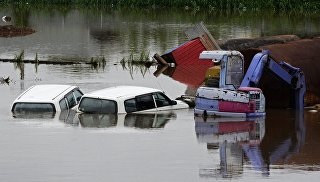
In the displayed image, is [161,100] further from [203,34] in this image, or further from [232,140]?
[203,34]

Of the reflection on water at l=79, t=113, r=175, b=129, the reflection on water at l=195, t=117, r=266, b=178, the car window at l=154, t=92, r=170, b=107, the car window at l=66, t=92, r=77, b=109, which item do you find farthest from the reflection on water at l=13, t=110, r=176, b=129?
the reflection on water at l=195, t=117, r=266, b=178

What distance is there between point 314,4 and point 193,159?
73.0m

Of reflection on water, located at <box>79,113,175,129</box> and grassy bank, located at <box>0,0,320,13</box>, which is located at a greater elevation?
grassy bank, located at <box>0,0,320,13</box>

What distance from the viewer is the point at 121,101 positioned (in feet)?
112

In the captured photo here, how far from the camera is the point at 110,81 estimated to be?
4562 cm

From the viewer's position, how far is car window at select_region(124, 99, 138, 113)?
34.2 m

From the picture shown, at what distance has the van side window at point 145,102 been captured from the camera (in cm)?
3444

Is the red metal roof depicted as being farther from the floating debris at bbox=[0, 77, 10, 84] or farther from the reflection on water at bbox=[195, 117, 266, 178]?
the reflection on water at bbox=[195, 117, 266, 178]

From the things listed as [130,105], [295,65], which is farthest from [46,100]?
[295,65]

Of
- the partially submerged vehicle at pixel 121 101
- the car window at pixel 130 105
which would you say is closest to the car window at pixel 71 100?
the partially submerged vehicle at pixel 121 101

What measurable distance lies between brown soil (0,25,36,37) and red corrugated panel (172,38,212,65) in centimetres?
2405

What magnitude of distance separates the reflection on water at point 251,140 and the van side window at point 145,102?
1881mm

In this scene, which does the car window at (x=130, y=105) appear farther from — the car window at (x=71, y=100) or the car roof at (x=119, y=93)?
the car window at (x=71, y=100)

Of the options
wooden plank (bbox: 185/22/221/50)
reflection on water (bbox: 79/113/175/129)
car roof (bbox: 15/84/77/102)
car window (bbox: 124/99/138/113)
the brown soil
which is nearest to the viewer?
reflection on water (bbox: 79/113/175/129)
